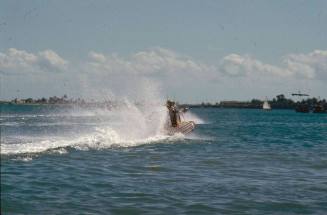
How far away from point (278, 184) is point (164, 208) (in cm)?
593

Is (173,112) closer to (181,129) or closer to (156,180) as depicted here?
(181,129)

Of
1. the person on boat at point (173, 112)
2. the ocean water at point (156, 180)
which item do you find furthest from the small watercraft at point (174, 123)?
the ocean water at point (156, 180)

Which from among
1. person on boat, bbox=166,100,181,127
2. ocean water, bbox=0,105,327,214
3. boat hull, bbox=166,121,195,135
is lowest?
ocean water, bbox=0,105,327,214

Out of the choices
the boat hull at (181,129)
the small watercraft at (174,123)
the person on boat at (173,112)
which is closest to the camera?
the boat hull at (181,129)

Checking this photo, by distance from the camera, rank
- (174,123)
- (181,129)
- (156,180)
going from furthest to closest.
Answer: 1. (174,123)
2. (181,129)
3. (156,180)

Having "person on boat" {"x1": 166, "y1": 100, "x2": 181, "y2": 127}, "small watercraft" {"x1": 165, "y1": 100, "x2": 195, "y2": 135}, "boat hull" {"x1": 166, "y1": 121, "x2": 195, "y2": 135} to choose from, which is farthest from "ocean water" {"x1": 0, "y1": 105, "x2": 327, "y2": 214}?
"person on boat" {"x1": 166, "y1": 100, "x2": 181, "y2": 127}

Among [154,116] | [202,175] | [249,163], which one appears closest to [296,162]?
[249,163]

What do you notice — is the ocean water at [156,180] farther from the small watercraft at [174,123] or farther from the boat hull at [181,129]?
the small watercraft at [174,123]

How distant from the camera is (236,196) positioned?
52.6ft

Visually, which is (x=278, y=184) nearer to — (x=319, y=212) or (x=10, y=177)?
(x=319, y=212)

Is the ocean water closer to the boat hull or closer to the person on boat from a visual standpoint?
the boat hull

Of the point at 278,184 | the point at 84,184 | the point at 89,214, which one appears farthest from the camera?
the point at 278,184

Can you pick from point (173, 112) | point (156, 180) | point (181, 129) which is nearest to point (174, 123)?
point (181, 129)

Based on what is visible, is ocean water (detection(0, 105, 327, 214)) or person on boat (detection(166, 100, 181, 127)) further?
person on boat (detection(166, 100, 181, 127))
